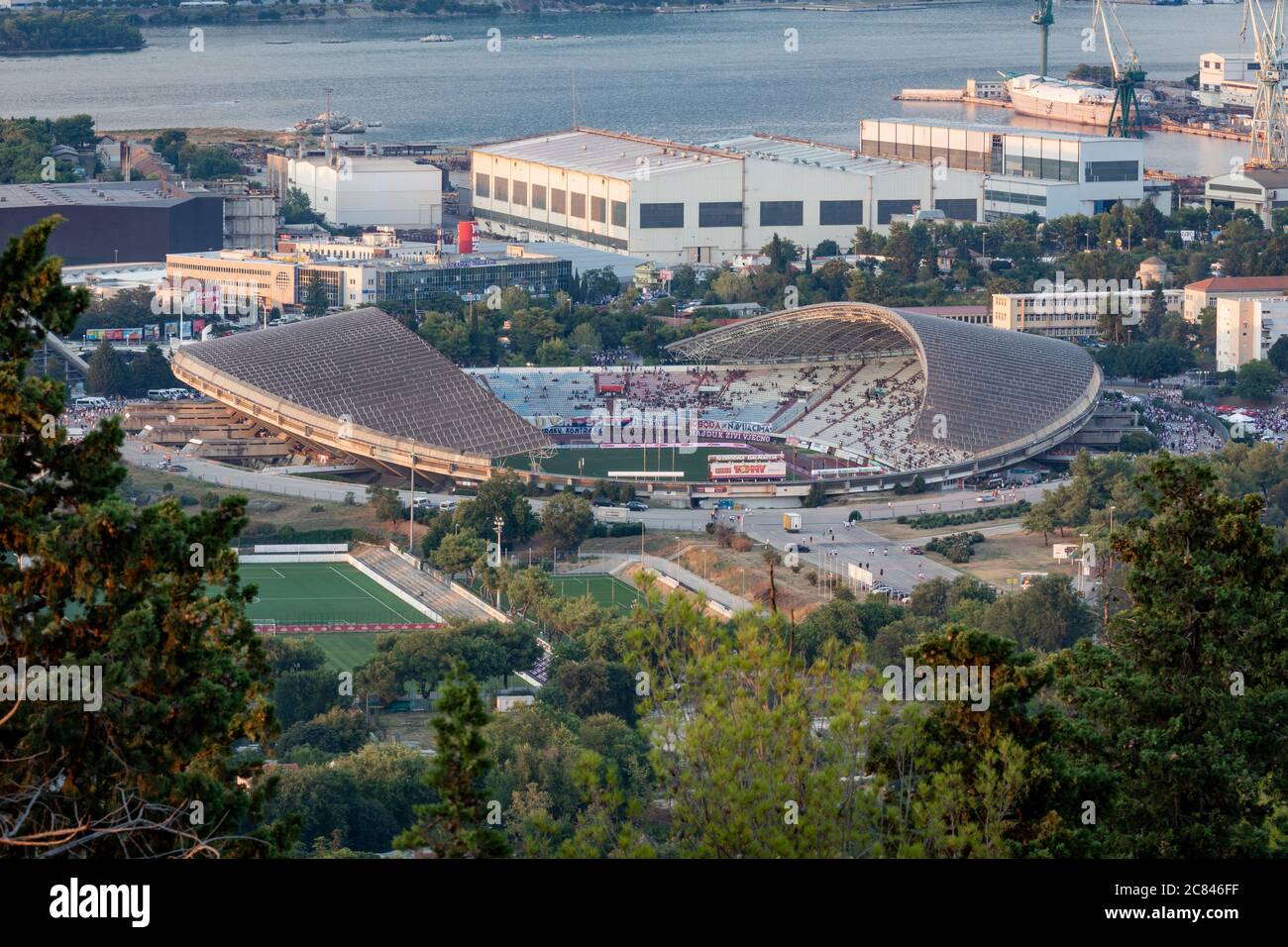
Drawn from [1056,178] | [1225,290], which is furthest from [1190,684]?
[1056,178]

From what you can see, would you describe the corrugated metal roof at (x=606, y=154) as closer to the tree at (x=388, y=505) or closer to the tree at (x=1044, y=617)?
the tree at (x=388, y=505)

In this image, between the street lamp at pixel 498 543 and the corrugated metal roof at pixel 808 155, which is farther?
the corrugated metal roof at pixel 808 155

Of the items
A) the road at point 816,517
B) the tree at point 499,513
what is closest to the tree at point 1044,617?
the road at point 816,517

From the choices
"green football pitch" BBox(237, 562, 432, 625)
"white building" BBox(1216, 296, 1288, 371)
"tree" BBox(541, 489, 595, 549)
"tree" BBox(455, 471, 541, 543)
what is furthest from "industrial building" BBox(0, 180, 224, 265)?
"tree" BBox(541, 489, 595, 549)

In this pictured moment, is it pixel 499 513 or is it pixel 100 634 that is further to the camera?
pixel 499 513

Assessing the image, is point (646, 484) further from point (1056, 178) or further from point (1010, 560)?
point (1056, 178)
